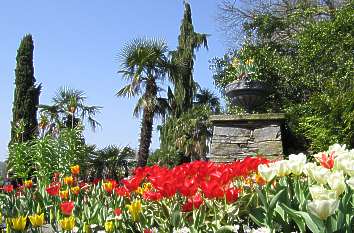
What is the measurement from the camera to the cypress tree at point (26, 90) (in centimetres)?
1700

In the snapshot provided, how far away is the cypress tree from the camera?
1700 centimetres

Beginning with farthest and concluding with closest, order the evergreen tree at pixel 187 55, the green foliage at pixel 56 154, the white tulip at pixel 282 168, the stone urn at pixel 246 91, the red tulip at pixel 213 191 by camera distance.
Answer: the evergreen tree at pixel 187 55
the stone urn at pixel 246 91
the green foliage at pixel 56 154
the white tulip at pixel 282 168
the red tulip at pixel 213 191

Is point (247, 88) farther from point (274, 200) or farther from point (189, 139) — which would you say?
point (189, 139)

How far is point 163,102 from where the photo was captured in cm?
1498

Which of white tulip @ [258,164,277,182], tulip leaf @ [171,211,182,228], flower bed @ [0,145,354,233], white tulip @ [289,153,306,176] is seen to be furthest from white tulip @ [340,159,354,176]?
tulip leaf @ [171,211,182,228]

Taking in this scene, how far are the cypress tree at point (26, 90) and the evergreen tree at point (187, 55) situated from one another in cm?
600

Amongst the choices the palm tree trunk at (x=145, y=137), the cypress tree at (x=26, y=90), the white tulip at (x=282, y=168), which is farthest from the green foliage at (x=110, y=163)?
the white tulip at (x=282, y=168)

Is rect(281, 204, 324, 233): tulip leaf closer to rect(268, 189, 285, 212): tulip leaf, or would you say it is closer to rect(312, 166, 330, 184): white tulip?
rect(268, 189, 285, 212): tulip leaf

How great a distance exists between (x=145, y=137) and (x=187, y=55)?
28.5 ft

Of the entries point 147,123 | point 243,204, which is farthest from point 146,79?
point 243,204

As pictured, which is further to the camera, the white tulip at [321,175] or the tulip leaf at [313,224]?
the white tulip at [321,175]

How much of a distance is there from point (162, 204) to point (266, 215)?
579 mm

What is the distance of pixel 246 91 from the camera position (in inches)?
298

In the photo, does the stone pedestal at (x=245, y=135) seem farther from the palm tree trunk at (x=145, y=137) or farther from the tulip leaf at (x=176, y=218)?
the palm tree trunk at (x=145, y=137)
